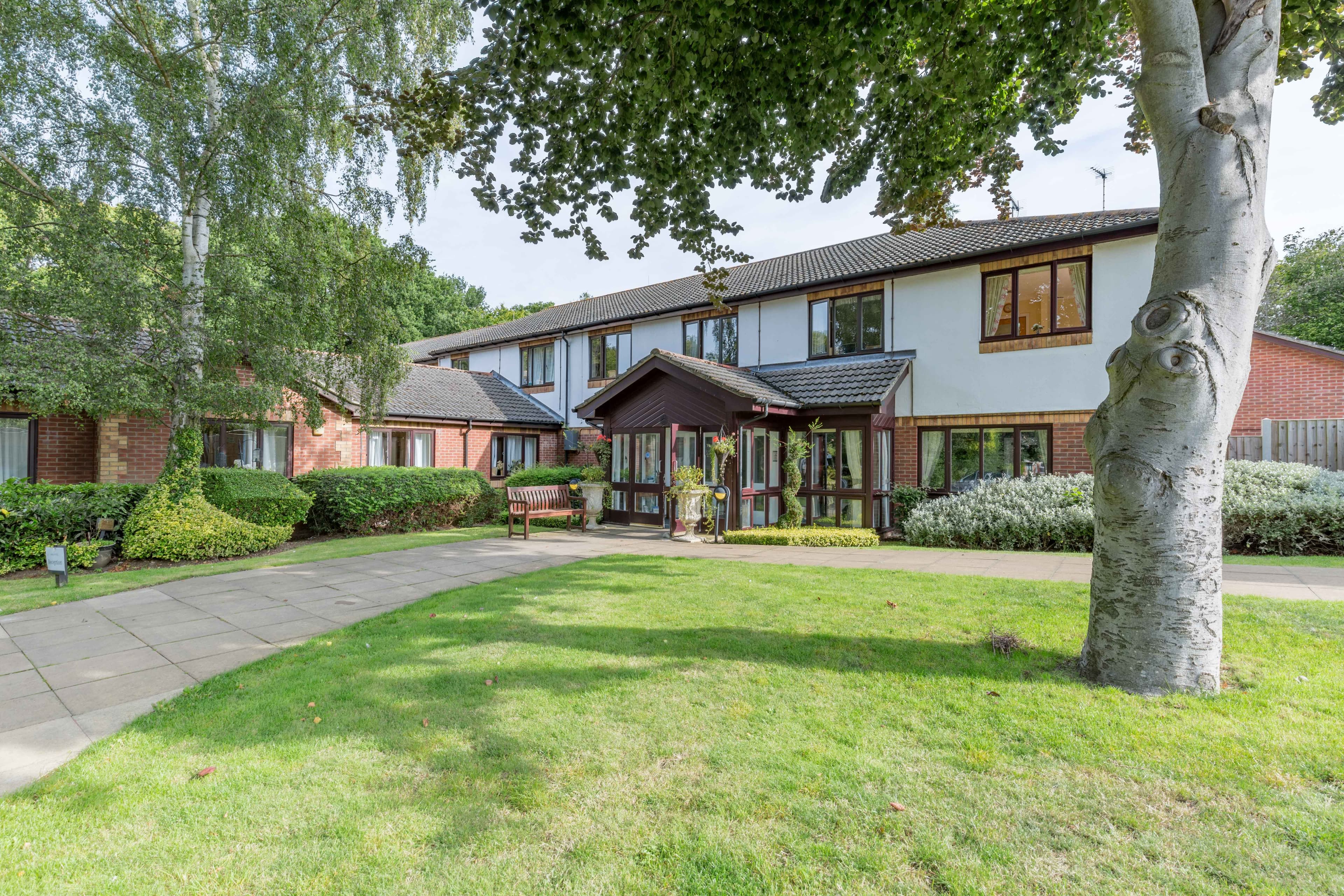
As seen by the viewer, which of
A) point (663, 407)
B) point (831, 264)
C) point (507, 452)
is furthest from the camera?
point (507, 452)

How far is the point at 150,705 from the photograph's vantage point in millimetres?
3996

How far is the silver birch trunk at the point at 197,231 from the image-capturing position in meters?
9.78

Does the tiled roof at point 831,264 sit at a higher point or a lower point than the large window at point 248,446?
higher

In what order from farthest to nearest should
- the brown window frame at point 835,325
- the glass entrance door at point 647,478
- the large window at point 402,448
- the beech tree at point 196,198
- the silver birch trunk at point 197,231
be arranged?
the large window at point 402,448 < the glass entrance door at point 647,478 < the brown window frame at point 835,325 < the silver birch trunk at point 197,231 < the beech tree at point 196,198

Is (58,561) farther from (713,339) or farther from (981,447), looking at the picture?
(981,447)

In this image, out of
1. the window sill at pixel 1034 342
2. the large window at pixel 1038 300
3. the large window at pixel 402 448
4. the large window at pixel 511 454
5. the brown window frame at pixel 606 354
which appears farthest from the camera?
the large window at pixel 511 454

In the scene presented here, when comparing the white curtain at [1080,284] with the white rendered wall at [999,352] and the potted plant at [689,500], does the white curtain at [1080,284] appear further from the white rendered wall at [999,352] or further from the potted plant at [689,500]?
the potted plant at [689,500]

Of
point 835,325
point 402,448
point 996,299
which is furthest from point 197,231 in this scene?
point 996,299

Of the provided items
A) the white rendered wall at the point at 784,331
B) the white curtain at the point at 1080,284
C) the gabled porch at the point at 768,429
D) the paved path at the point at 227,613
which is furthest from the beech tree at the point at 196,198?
the white curtain at the point at 1080,284

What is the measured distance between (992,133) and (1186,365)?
182 inches

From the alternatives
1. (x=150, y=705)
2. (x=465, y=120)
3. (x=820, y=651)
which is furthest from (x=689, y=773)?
(x=465, y=120)

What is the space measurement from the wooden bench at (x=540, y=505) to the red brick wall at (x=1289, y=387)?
14.7 meters

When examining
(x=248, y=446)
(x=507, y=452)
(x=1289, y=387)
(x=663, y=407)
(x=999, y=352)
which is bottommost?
(x=507, y=452)

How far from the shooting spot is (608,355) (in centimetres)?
2028
